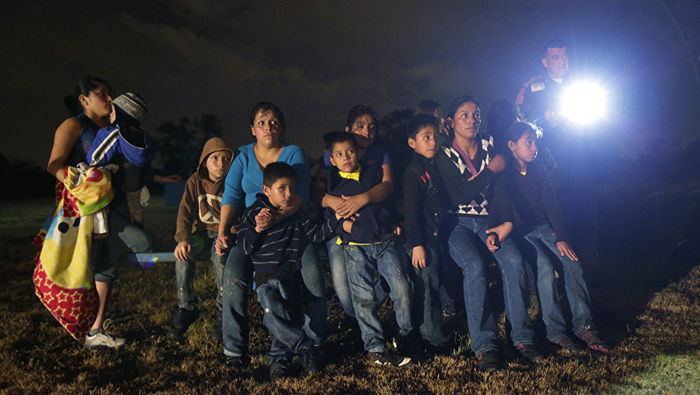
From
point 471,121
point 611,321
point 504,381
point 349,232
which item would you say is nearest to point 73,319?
point 349,232

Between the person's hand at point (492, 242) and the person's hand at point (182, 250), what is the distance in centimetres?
264

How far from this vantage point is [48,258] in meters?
3.41

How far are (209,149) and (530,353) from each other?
10.6 ft

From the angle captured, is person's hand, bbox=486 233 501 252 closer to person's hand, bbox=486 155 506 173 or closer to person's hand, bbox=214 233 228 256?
person's hand, bbox=486 155 506 173

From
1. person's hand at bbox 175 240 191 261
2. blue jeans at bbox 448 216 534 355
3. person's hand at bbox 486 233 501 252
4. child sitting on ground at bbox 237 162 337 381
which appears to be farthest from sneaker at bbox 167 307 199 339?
person's hand at bbox 486 233 501 252

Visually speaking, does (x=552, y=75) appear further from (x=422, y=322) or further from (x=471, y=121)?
(x=422, y=322)

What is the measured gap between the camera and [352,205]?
3.32 metres

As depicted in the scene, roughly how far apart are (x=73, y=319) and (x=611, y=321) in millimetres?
4922

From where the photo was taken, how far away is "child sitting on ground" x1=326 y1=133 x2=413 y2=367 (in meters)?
3.30

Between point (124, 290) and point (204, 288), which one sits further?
point (124, 290)

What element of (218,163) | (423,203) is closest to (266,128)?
(218,163)

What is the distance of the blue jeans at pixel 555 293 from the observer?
3.49 meters

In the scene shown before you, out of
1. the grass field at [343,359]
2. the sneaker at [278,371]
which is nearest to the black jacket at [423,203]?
the grass field at [343,359]

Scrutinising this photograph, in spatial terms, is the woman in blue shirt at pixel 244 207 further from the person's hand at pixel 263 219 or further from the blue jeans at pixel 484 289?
the blue jeans at pixel 484 289
